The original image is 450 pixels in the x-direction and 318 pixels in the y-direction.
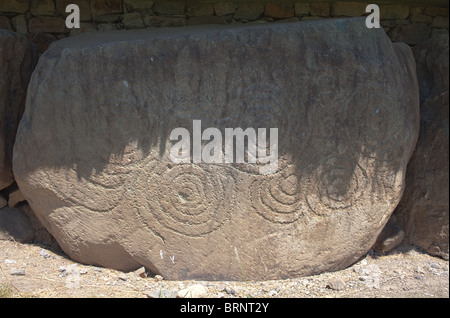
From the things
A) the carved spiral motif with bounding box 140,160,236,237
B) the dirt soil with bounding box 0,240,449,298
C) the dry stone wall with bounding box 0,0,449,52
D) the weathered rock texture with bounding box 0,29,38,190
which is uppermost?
the dry stone wall with bounding box 0,0,449,52

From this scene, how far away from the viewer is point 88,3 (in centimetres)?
357

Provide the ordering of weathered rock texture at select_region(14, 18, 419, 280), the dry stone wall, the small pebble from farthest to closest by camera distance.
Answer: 1. the dry stone wall
2. the small pebble
3. weathered rock texture at select_region(14, 18, 419, 280)

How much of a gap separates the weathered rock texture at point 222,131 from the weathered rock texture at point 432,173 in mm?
397

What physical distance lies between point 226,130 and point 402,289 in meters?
1.28

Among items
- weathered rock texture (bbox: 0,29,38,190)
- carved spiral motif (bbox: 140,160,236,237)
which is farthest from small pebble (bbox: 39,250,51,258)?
carved spiral motif (bbox: 140,160,236,237)

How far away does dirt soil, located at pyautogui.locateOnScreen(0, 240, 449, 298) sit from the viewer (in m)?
2.50

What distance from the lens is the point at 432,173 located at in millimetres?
2955

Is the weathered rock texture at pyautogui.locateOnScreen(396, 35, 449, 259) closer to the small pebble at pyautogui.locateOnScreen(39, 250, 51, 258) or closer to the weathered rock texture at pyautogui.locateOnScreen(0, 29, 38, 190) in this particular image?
the small pebble at pyautogui.locateOnScreen(39, 250, 51, 258)

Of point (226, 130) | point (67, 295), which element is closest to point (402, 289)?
point (226, 130)

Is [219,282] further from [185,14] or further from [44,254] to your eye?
[185,14]

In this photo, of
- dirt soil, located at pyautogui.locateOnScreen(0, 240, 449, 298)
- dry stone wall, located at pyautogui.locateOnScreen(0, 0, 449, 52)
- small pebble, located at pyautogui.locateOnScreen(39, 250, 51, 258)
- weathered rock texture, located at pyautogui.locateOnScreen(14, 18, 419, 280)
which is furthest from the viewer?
dry stone wall, located at pyautogui.locateOnScreen(0, 0, 449, 52)

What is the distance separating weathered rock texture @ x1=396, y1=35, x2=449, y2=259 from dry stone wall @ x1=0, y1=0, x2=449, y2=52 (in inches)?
33.3

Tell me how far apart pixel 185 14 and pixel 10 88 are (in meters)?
1.39

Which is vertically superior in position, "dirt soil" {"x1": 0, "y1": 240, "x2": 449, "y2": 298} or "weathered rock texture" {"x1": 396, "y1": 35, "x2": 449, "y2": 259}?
"weathered rock texture" {"x1": 396, "y1": 35, "x2": 449, "y2": 259}
